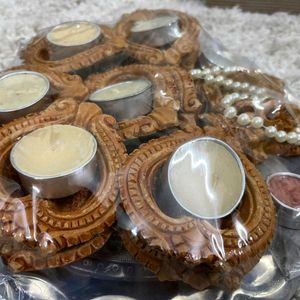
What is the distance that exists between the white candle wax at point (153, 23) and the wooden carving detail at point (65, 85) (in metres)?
0.19

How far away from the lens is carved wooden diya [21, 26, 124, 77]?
32.1 inches

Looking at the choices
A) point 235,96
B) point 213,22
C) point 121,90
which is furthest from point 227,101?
point 213,22

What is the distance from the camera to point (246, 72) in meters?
0.88

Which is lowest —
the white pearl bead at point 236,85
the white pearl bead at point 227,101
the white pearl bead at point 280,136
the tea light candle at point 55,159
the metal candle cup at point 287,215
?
the metal candle cup at point 287,215

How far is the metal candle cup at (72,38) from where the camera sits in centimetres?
85

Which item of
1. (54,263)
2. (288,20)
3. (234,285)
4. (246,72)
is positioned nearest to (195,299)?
(234,285)

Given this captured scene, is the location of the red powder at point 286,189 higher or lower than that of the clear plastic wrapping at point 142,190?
lower

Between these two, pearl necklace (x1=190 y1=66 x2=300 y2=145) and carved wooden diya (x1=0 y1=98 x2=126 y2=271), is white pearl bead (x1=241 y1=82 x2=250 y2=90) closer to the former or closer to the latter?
pearl necklace (x1=190 y1=66 x2=300 y2=145)

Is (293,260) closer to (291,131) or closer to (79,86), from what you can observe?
(291,131)

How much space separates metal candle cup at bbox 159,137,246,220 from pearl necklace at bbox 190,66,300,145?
0.11 metres

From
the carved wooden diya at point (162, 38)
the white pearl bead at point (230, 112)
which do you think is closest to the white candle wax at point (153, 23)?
the carved wooden diya at point (162, 38)

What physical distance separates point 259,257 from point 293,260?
74 mm

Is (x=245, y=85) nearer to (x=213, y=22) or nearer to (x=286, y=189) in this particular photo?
→ (x=286, y=189)

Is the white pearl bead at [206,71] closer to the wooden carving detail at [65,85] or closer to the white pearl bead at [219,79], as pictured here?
the white pearl bead at [219,79]
